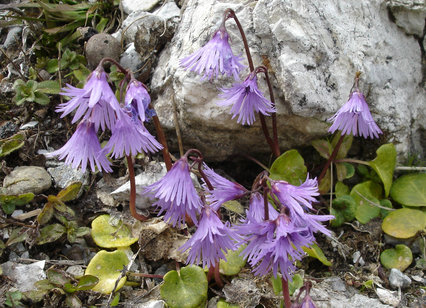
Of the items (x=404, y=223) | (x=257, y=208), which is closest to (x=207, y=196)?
(x=257, y=208)

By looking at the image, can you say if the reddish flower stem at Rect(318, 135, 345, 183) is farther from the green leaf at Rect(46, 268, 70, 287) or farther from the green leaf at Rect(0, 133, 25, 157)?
the green leaf at Rect(0, 133, 25, 157)

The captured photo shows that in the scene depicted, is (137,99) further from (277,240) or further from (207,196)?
(277,240)

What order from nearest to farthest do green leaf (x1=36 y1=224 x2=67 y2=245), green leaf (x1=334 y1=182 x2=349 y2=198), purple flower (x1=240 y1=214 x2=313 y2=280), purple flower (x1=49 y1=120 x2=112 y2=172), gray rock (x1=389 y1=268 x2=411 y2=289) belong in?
1. purple flower (x1=240 y1=214 x2=313 y2=280)
2. purple flower (x1=49 y1=120 x2=112 y2=172)
3. green leaf (x1=36 y1=224 x2=67 y2=245)
4. gray rock (x1=389 y1=268 x2=411 y2=289)
5. green leaf (x1=334 y1=182 x2=349 y2=198)

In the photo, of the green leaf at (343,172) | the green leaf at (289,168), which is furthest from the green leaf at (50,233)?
the green leaf at (343,172)

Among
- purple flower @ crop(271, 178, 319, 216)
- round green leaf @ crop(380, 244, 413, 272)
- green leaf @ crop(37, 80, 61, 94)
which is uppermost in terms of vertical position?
green leaf @ crop(37, 80, 61, 94)

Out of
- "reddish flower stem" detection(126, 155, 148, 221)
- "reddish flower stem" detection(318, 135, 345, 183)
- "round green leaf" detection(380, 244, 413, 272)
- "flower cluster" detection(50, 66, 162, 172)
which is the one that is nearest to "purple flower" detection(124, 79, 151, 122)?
"flower cluster" detection(50, 66, 162, 172)

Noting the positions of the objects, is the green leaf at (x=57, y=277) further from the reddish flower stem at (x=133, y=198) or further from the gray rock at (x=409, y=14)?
the gray rock at (x=409, y=14)
